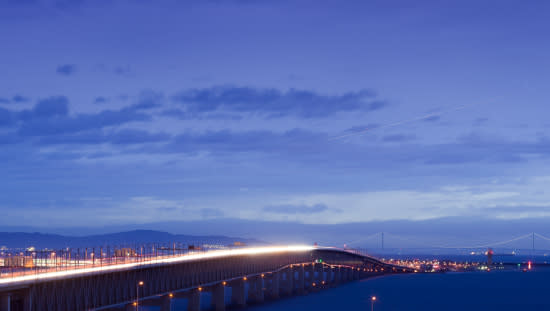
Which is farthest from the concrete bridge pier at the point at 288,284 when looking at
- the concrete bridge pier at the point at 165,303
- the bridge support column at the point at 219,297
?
the concrete bridge pier at the point at 165,303

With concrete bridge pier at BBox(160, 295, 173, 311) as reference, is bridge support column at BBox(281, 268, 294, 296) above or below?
below

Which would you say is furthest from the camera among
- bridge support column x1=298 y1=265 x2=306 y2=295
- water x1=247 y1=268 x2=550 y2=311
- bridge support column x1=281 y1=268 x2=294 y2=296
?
bridge support column x1=298 y1=265 x2=306 y2=295

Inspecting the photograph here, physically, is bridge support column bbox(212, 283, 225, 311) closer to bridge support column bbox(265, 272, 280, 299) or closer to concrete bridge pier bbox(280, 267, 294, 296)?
bridge support column bbox(265, 272, 280, 299)

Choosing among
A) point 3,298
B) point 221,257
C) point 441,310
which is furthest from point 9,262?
point 441,310

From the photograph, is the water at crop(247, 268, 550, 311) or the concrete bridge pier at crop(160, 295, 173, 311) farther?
the water at crop(247, 268, 550, 311)

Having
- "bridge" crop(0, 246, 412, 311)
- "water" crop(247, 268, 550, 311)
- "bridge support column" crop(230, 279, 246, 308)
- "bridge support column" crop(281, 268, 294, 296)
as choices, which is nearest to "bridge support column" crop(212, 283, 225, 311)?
"bridge" crop(0, 246, 412, 311)

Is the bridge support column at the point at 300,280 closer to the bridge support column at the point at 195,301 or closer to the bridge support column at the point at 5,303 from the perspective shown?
the bridge support column at the point at 195,301

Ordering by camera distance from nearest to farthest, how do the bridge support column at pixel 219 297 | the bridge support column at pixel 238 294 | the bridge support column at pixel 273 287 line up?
the bridge support column at pixel 219 297
the bridge support column at pixel 238 294
the bridge support column at pixel 273 287

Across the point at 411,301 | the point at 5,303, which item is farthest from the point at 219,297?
the point at 5,303

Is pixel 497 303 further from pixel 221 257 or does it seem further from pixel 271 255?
pixel 221 257

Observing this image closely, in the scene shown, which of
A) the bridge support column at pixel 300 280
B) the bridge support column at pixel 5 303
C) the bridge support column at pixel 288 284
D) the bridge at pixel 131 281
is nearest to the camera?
the bridge support column at pixel 5 303

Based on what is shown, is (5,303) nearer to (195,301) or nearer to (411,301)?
(195,301)
